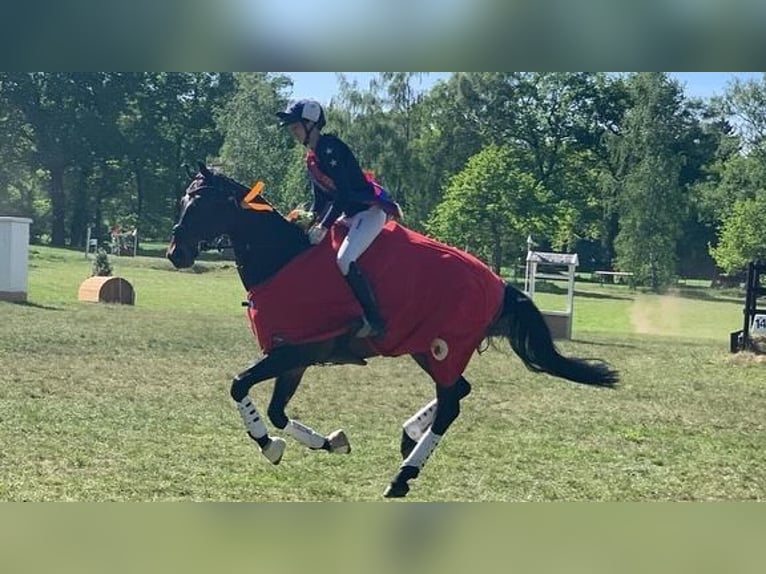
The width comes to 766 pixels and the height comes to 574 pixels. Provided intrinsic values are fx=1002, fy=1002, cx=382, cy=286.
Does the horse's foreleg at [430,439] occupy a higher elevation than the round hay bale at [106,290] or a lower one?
lower

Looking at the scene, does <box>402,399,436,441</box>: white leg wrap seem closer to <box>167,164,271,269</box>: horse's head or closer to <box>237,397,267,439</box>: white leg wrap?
<box>237,397,267,439</box>: white leg wrap

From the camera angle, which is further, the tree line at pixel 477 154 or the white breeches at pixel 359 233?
the tree line at pixel 477 154

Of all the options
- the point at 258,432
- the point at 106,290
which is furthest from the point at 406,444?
the point at 106,290

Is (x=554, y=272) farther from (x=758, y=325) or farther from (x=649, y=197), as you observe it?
(x=758, y=325)

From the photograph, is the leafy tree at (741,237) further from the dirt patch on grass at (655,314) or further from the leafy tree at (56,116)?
the leafy tree at (56,116)

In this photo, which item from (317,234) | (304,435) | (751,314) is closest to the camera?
(317,234)

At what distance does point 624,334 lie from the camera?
581cm

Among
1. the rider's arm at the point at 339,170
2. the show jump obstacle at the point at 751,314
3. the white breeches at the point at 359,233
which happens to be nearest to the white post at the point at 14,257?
the rider's arm at the point at 339,170

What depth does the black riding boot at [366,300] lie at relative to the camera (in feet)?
15.0

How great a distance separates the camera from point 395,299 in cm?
466

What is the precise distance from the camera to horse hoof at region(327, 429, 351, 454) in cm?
505

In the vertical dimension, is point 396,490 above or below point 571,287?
below

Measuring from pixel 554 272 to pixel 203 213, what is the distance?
2031 mm

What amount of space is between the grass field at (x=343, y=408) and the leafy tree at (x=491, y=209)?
1.31ft
